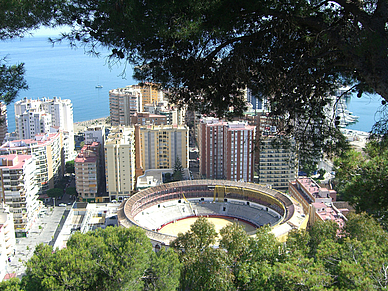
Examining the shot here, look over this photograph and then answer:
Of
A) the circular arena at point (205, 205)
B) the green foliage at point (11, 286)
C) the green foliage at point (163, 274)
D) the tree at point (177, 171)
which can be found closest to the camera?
the green foliage at point (11, 286)

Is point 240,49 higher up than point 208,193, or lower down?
higher up

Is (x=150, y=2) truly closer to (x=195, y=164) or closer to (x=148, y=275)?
(x=148, y=275)

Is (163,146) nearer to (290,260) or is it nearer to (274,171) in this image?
(274,171)

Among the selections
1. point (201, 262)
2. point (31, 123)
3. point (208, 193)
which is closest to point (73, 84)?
point (31, 123)

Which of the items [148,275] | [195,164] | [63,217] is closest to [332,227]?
[148,275]

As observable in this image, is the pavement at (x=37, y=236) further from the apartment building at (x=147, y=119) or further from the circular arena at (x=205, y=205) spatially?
the apartment building at (x=147, y=119)

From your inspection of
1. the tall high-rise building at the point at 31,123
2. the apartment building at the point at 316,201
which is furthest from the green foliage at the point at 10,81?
the tall high-rise building at the point at 31,123
